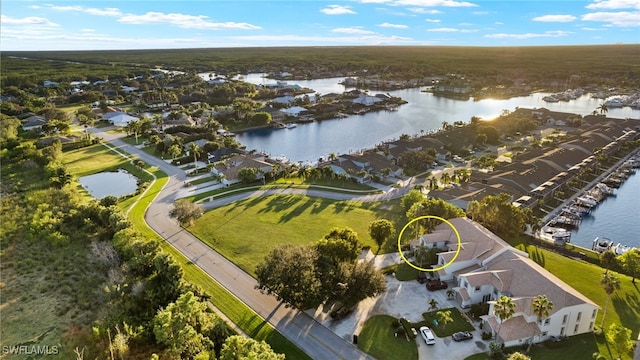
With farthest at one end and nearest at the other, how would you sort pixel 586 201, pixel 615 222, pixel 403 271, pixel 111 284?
pixel 586 201
pixel 615 222
pixel 403 271
pixel 111 284

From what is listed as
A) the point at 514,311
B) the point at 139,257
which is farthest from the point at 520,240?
the point at 139,257

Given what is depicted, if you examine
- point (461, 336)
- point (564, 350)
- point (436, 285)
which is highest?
point (436, 285)

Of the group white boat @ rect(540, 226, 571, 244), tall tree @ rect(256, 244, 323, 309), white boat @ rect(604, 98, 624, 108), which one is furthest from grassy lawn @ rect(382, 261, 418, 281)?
white boat @ rect(604, 98, 624, 108)

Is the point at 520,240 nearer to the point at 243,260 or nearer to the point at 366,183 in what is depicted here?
the point at 366,183

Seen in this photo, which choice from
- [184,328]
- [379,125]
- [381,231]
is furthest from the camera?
[379,125]

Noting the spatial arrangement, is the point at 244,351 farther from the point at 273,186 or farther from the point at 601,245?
the point at 601,245

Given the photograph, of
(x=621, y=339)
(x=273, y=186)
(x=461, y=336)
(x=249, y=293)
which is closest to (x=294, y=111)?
(x=273, y=186)

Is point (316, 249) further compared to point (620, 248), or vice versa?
point (620, 248)

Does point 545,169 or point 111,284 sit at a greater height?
point 545,169
